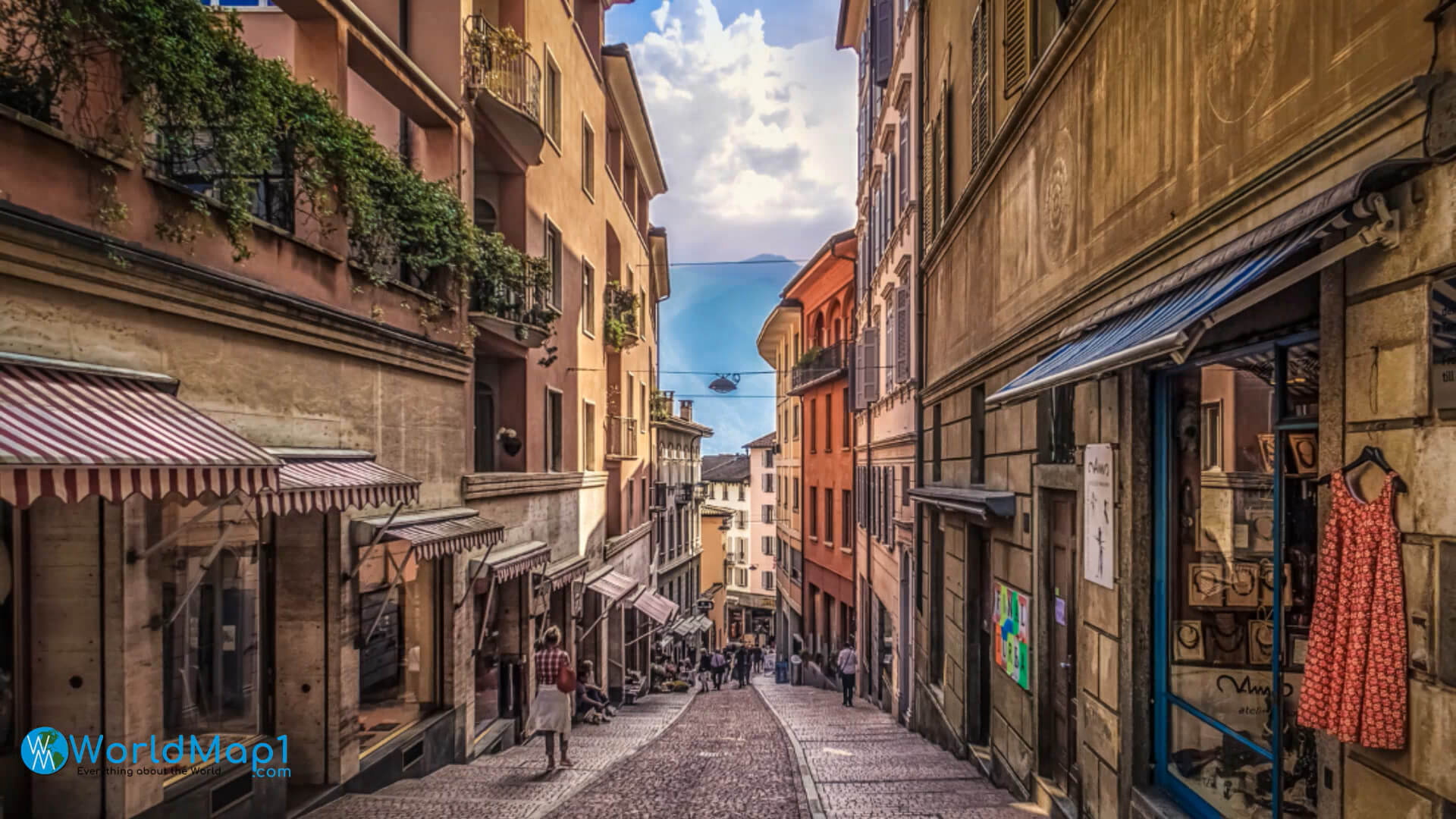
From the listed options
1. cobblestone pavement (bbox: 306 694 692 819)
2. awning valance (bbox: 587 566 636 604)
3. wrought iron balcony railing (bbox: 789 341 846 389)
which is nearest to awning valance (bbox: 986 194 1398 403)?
cobblestone pavement (bbox: 306 694 692 819)

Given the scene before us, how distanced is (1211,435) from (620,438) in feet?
71.9

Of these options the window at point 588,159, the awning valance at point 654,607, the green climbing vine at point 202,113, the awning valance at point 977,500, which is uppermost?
the window at point 588,159

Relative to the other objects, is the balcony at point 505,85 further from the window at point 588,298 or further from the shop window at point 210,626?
the shop window at point 210,626

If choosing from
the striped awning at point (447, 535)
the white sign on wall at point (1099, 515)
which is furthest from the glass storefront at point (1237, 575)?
the striped awning at point (447, 535)

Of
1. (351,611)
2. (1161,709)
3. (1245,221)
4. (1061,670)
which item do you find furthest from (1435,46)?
(351,611)

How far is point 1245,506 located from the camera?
530 cm

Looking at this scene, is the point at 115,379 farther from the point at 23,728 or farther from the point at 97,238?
the point at 23,728

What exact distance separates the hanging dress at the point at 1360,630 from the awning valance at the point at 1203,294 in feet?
2.79

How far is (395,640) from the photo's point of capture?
37.7 ft

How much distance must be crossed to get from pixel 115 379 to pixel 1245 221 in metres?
7.01

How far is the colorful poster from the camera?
9.26 m

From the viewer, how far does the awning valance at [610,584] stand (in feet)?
65.9

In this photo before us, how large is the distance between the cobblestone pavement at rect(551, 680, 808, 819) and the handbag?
1143mm

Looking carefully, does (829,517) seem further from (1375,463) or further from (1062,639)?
(1375,463)
